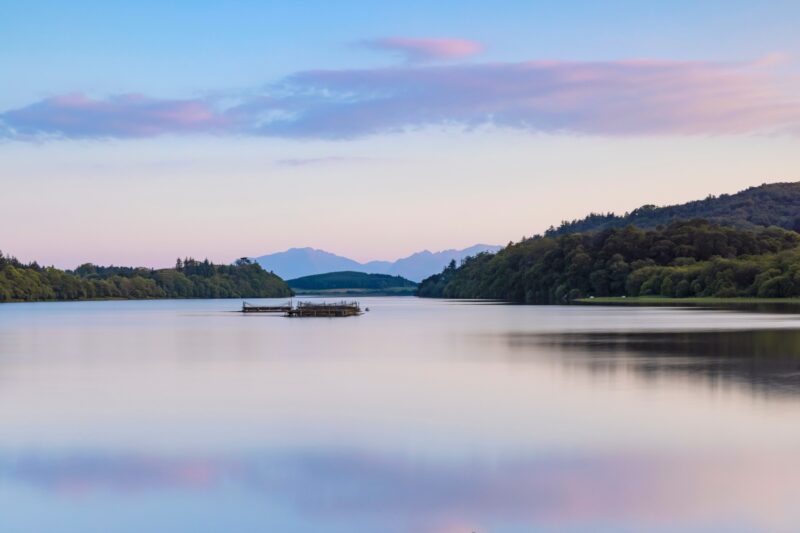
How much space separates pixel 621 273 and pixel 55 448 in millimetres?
131282

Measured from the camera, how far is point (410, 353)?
141 ft

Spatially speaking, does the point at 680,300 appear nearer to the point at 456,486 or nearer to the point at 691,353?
the point at 691,353

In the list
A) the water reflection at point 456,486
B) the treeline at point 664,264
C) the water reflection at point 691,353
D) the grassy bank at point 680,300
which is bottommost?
the water reflection at point 456,486

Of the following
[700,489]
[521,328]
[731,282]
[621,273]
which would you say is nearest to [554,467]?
[700,489]

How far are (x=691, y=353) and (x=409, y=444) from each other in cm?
2221

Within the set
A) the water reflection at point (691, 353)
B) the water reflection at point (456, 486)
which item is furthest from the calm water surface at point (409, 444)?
the water reflection at point (691, 353)

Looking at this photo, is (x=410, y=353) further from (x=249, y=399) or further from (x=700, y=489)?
(x=700, y=489)

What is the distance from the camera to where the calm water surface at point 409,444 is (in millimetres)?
12883

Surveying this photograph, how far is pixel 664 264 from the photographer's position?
144 m

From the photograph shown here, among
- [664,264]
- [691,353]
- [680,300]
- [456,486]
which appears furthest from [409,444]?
[664,264]

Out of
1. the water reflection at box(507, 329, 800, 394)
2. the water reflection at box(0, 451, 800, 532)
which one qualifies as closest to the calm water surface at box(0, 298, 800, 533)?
the water reflection at box(0, 451, 800, 532)

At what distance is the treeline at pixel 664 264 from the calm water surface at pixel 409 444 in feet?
274

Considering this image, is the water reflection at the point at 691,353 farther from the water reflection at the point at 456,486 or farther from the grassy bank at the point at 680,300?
the grassy bank at the point at 680,300

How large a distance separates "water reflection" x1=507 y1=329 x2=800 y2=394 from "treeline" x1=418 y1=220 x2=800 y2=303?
208 feet
